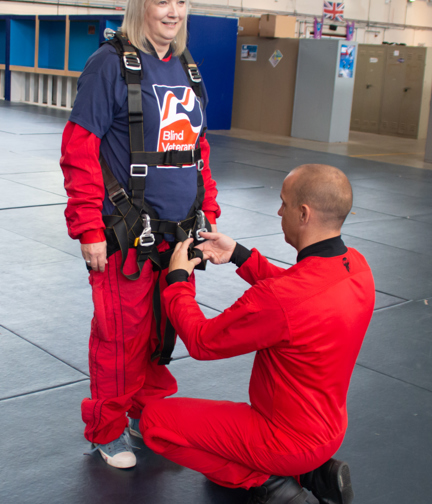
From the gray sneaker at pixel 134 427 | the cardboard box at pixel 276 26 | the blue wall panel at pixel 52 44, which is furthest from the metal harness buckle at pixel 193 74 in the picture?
the blue wall panel at pixel 52 44

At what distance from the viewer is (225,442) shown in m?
1.98

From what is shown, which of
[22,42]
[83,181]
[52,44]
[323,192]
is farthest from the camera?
[22,42]

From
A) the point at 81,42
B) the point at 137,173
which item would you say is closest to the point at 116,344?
the point at 137,173

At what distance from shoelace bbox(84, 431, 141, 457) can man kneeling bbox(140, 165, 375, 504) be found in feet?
0.81

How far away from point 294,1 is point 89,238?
92.1 ft

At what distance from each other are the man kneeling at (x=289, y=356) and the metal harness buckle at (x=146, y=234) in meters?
0.11

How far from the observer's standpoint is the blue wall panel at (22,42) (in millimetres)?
16734

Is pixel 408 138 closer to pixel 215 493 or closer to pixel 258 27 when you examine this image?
pixel 258 27

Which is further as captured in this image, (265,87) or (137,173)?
(265,87)

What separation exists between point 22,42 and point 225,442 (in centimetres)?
1684

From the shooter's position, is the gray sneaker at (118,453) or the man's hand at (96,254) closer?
the man's hand at (96,254)

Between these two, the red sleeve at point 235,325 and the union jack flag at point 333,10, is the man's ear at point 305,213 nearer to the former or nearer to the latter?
the red sleeve at point 235,325

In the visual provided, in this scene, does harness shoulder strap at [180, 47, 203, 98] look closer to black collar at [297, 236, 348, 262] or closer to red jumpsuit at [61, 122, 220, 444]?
red jumpsuit at [61, 122, 220, 444]

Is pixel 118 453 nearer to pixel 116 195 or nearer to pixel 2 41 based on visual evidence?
pixel 116 195
